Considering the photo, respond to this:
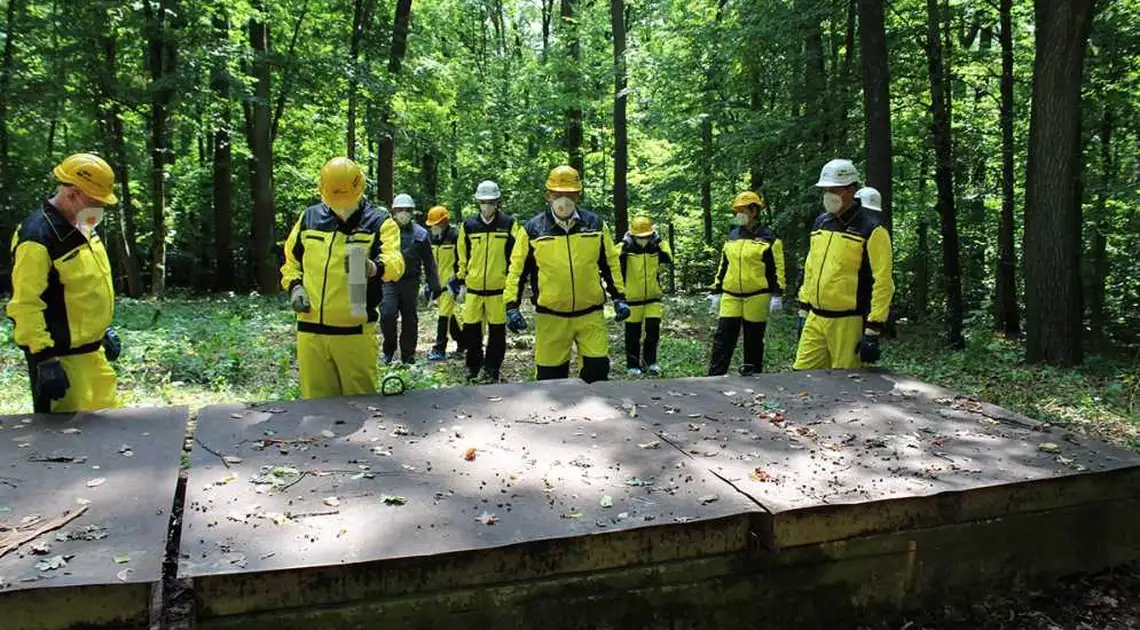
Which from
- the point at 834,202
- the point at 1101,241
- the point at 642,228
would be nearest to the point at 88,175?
the point at 834,202

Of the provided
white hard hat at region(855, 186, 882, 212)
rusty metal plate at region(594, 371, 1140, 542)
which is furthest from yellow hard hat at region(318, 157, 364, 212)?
white hard hat at region(855, 186, 882, 212)

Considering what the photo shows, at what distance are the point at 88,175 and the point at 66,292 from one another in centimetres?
67

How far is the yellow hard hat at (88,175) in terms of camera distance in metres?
4.39

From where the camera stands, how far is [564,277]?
6.27 m

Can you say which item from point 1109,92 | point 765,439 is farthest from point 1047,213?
point 765,439

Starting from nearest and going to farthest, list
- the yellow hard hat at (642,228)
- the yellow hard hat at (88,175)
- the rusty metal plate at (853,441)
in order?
the rusty metal plate at (853,441) → the yellow hard hat at (88,175) → the yellow hard hat at (642,228)

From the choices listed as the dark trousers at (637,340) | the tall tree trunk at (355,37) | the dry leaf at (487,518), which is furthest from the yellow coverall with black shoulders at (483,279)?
the tall tree trunk at (355,37)

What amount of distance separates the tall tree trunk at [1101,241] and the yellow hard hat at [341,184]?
11.3m

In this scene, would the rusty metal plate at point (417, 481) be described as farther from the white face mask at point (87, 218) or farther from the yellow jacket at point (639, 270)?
the yellow jacket at point (639, 270)

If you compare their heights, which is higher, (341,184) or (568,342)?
(341,184)

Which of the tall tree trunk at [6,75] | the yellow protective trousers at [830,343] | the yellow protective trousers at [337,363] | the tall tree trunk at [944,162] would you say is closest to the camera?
the yellow protective trousers at [337,363]

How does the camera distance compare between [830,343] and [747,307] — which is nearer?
[830,343]

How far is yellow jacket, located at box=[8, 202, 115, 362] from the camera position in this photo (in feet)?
13.8

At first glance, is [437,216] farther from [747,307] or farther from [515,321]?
[515,321]
